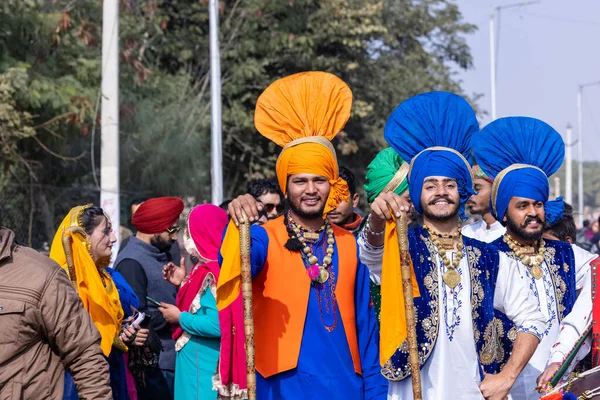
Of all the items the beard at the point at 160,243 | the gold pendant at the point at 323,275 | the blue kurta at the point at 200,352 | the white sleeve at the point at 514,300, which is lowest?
the blue kurta at the point at 200,352

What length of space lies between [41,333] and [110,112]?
928 cm

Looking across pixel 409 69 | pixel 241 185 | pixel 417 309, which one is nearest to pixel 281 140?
pixel 417 309

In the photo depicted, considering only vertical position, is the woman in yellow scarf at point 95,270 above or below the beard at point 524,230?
below

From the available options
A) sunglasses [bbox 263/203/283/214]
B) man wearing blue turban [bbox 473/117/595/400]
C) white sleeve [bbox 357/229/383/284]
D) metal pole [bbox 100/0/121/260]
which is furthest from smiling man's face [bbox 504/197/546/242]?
metal pole [bbox 100/0/121/260]

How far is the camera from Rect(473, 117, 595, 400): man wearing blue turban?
6246mm

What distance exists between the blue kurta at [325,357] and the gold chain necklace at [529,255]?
1.43 metres

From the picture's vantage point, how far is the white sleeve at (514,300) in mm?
5297

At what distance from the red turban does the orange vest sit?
3.02m

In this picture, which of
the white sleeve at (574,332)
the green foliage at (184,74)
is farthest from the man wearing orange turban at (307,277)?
the green foliage at (184,74)

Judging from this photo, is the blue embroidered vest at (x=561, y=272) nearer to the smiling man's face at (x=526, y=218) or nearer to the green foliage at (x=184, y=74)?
the smiling man's face at (x=526, y=218)

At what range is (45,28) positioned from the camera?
551 inches

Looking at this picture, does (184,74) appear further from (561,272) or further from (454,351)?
(454,351)

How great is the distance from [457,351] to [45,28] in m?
10.2

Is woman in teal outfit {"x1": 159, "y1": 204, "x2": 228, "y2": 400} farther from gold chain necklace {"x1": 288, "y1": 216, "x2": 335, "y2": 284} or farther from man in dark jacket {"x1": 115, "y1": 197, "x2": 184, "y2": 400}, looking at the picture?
gold chain necklace {"x1": 288, "y1": 216, "x2": 335, "y2": 284}
